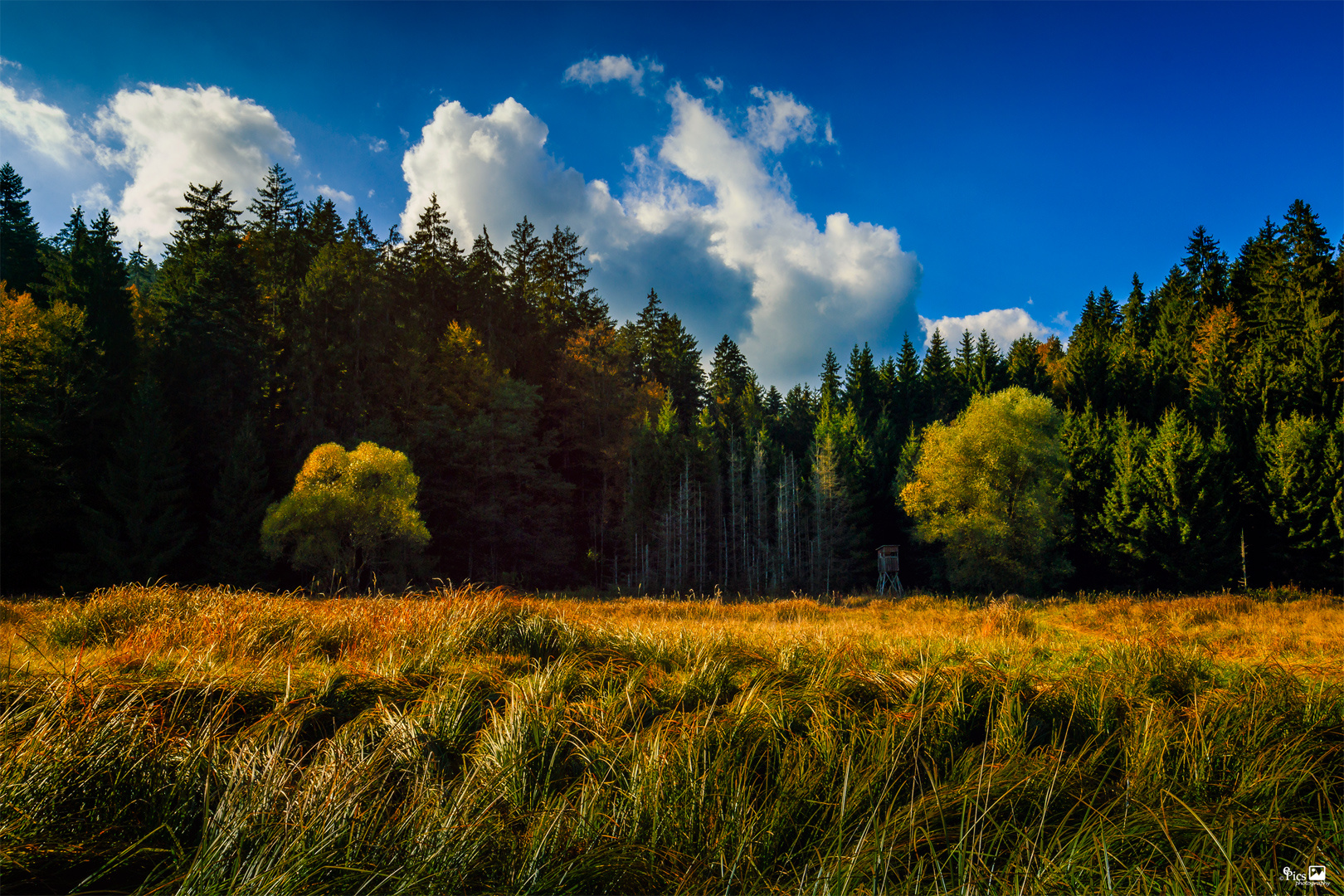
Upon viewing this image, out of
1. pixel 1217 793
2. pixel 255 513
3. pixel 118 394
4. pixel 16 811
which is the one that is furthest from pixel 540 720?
pixel 118 394

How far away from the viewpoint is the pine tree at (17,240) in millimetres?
30281

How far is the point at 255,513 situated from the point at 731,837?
29720 millimetres

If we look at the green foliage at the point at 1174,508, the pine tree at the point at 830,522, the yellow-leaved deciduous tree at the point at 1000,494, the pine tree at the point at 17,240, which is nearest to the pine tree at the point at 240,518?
the pine tree at the point at 17,240

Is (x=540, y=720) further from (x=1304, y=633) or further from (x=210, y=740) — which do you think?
(x=1304, y=633)

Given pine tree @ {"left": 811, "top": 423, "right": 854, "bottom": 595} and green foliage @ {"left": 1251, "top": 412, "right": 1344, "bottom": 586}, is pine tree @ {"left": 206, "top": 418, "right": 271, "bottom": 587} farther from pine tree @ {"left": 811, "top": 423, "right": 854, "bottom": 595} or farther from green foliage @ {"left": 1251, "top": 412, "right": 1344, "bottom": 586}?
green foliage @ {"left": 1251, "top": 412, "right": 1344, "bottom": 586}

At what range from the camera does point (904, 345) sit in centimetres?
5453

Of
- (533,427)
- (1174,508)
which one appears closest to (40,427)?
(533,427)

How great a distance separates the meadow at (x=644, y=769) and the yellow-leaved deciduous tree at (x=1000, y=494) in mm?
22874

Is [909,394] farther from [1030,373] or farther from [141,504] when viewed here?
[141,504]

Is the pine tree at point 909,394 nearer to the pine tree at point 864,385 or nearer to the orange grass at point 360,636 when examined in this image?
the pine tree at point 864,385

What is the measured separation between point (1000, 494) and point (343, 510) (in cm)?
2850

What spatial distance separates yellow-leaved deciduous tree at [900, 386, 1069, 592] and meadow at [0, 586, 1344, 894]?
2287cm

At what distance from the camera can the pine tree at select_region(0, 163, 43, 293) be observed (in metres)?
30.3

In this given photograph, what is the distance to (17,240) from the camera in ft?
104
